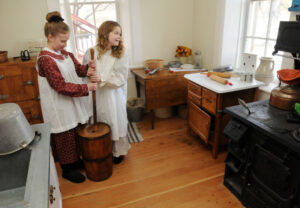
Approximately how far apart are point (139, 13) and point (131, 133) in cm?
166

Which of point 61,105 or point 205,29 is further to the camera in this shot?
point 205,29

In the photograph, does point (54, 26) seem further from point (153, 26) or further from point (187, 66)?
point (187, 66)

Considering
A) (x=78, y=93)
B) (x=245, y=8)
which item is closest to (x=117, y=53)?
(x=78, y=93)

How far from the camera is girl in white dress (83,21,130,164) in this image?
82.0 inches

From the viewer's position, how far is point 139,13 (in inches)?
129

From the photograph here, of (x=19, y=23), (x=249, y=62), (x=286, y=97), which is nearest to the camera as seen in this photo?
(x=286, y=97)

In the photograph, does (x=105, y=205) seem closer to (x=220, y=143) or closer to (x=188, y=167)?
(x=188, y=167)

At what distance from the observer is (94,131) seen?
2.15 meters

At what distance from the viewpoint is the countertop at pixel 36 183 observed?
85 centimetres

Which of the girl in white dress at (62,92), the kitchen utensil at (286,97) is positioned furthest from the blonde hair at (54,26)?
the kitchen utensil at (286,97)

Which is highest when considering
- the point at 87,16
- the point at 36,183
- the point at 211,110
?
the point at 87,16

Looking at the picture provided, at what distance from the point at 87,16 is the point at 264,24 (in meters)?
2.30

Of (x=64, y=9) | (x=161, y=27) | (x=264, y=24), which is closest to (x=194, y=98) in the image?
(x=264, y=24)

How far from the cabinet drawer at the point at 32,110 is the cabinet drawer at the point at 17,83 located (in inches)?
2.4
